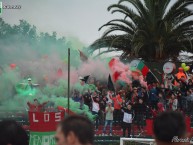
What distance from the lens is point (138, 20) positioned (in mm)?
25016

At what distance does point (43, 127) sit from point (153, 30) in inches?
593

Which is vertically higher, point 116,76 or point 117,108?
point 116,76

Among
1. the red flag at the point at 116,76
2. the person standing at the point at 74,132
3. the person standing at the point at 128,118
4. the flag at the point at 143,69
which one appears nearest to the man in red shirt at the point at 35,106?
the person standing at the point at 128,118

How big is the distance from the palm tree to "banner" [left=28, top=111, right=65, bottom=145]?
13246mm

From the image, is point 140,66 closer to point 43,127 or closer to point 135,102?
point 135,102

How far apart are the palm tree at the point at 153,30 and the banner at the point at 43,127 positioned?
13.2m

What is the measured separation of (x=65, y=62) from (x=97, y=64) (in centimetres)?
203

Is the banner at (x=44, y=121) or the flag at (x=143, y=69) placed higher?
the flag at (x=143, y=69)

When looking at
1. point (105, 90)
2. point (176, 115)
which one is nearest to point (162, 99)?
point (105, 90)

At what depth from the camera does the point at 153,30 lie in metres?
24.8

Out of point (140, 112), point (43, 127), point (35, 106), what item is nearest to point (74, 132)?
point (43, 127)

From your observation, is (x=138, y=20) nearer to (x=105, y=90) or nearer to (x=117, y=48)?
(x=117, y=48)

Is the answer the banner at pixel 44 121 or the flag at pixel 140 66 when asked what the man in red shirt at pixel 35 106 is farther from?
the flag at pixel 140 66

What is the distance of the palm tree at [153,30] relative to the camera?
24484 mm
